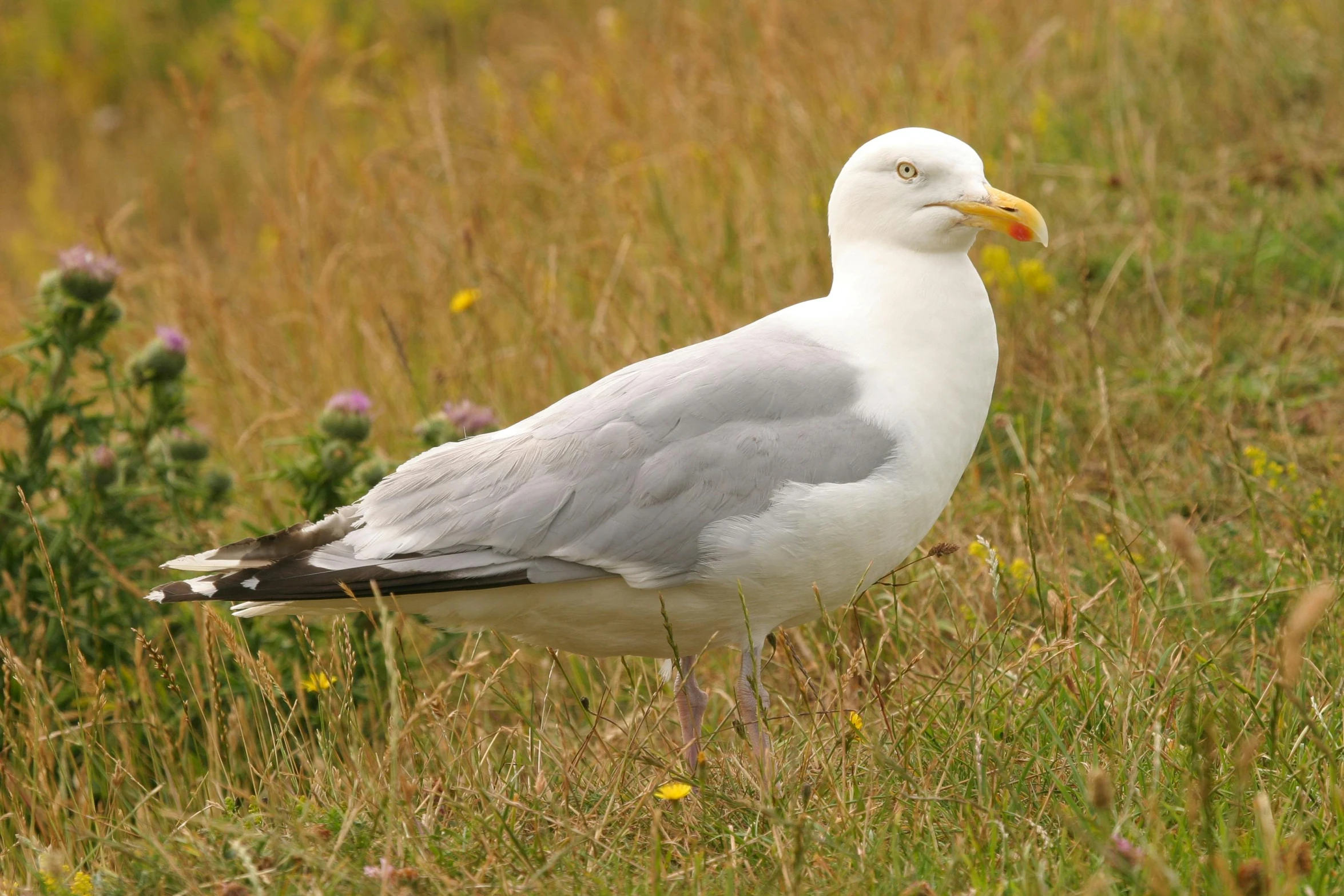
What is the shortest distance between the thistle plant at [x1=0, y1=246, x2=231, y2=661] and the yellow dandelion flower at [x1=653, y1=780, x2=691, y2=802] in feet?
6.76

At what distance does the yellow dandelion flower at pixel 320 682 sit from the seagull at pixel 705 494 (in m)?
0.16

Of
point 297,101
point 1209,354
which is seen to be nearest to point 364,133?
point 297,101

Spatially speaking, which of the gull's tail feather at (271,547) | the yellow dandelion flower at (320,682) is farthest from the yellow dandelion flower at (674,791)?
the gull's tail feather at (271,547)

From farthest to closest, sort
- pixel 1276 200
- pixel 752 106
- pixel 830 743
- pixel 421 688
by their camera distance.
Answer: pixel 752 106
pixel 1276 200
pixel 421 688
pixel 830 743

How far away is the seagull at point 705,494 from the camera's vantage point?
3.04 metres

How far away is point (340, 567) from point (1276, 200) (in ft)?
13.9

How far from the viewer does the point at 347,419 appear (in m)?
4.13

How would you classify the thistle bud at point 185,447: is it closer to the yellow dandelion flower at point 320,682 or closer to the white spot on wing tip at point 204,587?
the yellow dandelion flower at point 320,682

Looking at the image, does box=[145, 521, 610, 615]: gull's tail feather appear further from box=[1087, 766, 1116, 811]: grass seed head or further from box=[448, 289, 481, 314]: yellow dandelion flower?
box=[448, 289, 481, 314]: yellow dandelion flower

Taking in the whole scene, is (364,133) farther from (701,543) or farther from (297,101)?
(701,543)

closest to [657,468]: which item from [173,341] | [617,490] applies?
[617,490]

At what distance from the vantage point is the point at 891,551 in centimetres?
313

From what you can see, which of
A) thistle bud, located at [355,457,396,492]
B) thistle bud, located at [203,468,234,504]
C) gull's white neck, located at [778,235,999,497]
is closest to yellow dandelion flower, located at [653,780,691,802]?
gull's white neck, located at [778,235,999,497]

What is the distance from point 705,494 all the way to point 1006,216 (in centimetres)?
99
